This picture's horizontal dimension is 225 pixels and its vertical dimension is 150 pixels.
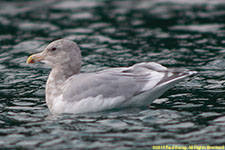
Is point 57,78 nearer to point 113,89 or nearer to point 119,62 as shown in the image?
point 113,89

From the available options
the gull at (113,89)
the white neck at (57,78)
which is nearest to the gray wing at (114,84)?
the gull at (113,89)

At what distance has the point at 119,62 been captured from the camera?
11594 millimetres

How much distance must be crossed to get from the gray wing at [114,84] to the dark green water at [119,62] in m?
0.38

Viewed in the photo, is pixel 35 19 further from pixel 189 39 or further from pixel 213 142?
pixel 213 142

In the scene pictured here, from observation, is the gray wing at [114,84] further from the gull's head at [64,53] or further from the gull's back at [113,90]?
the gull's head at [64,53]

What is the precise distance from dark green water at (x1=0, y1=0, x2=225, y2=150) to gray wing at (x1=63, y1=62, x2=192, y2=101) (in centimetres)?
38

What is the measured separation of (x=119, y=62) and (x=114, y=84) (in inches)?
141

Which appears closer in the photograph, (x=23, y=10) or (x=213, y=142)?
(x=213, y=142)

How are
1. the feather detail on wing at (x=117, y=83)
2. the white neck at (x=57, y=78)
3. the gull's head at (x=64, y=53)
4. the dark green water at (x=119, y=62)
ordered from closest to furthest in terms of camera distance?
the dark green water at (x=119, y=62) < the feather detail on wing at (x=117, y=83) < the white neck at (x=57, y=78) < the gull's head at (x=64, y=53)

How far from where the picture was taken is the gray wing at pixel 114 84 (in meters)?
7.97

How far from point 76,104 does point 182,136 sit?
2204mm

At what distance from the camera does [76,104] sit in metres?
8.01

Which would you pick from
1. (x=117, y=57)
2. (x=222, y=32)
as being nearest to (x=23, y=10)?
(x=117, y=57)

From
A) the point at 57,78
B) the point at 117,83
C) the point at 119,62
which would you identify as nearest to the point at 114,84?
the point at 117,83
